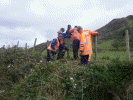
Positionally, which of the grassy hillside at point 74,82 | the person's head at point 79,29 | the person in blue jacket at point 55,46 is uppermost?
the person's head at point 79,29

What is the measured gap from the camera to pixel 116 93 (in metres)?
2.94

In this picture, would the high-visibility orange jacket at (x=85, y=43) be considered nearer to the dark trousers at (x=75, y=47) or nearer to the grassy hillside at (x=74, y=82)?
the dark trousers at (x=75, y=47)

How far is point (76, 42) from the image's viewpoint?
5738mm

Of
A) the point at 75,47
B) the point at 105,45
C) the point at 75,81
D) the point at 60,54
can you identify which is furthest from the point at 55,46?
the point at 75,81

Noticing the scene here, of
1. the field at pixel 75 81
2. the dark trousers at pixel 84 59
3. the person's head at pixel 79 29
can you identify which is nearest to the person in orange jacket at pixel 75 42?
the person's head at pixel 79 29

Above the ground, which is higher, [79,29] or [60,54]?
[79,29]

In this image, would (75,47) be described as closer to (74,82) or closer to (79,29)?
(79,29)

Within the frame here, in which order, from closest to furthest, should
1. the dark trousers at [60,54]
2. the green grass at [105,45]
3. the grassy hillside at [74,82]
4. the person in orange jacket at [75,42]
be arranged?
the grassy hillside at [74,82] < the person in orange jacket at [75,42] < the green grass at [105,45] < the dark trousers at [60,54]

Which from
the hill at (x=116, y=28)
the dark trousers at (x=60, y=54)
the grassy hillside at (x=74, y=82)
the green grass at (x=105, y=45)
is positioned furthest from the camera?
the hill at (x=116, y=28)

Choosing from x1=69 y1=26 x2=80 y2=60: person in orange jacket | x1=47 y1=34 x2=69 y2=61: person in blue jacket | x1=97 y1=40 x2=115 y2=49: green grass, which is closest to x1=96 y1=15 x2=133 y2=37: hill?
x1=97 y1=40 x2=115 y2=49: green grass

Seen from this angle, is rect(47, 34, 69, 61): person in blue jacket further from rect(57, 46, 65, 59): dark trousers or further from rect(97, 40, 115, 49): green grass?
rect(97, 40, 115, 49): green grass

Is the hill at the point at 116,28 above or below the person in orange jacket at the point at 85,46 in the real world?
above

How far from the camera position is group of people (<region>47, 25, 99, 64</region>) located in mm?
5297

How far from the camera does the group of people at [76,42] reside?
530 centimetres
